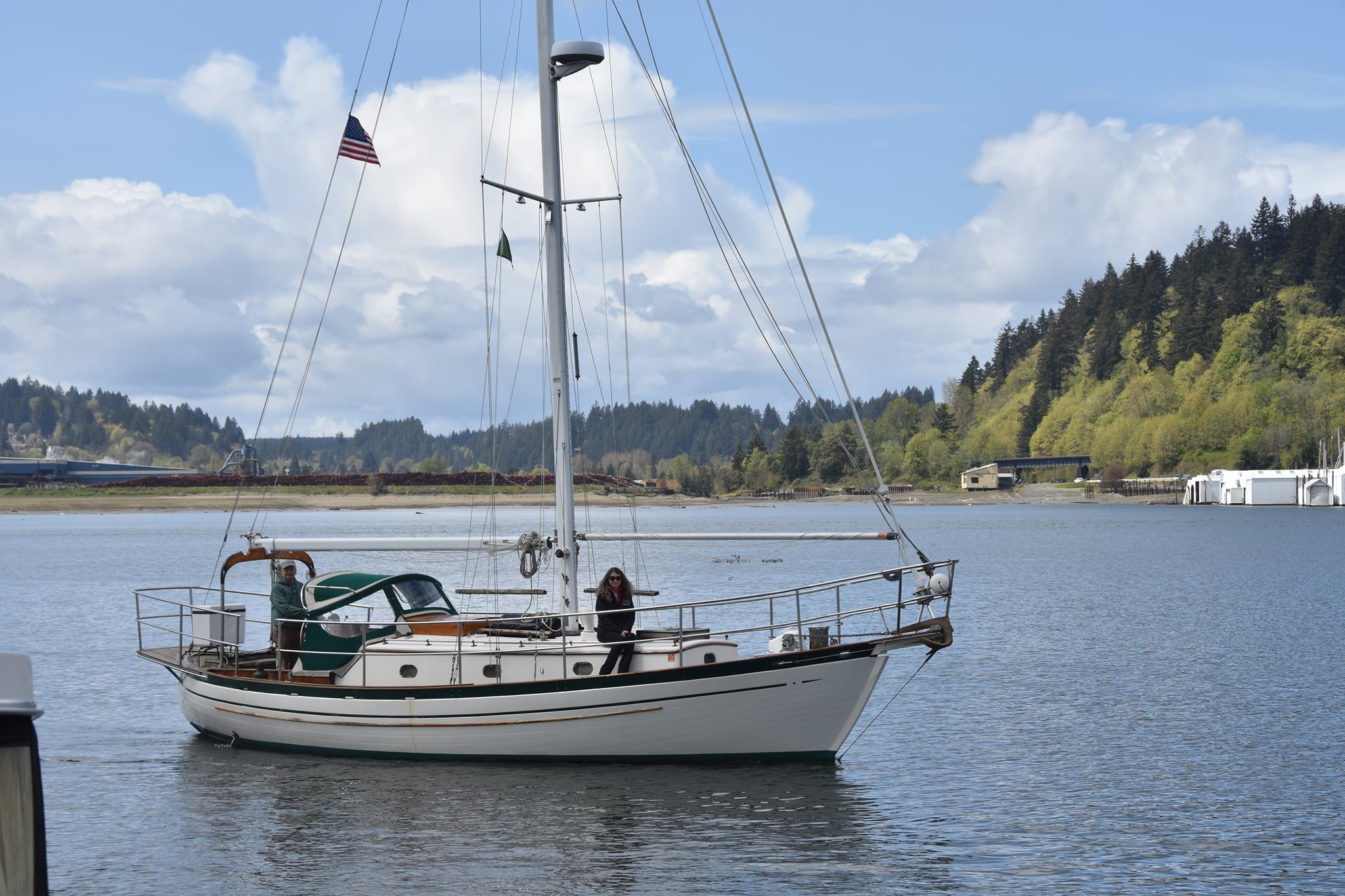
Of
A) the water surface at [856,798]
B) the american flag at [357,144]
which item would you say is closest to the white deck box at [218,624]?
the water surface at [856,798]

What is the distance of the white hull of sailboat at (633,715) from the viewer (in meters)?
20.4

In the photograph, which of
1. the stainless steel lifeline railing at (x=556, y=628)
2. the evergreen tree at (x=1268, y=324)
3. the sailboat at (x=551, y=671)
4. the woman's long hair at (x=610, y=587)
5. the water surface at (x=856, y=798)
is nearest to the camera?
the water surface at (x=856, y=798)

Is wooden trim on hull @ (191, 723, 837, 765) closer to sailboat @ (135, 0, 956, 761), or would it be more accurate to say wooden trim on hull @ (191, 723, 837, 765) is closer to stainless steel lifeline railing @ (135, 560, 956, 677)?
sailboat @ (135, 0, 956, 761)

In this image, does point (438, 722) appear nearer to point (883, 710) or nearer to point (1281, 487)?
point (883, 710)

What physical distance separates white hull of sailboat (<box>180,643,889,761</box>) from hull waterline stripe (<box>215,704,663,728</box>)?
0.8 inches

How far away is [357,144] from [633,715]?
12.9 meters

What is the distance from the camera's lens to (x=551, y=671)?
21.3m

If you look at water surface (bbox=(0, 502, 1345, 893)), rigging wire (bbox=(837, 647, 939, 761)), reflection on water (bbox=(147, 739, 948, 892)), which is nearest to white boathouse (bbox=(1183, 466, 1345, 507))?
water surface (bbox=(0, 502, 1345, 893))

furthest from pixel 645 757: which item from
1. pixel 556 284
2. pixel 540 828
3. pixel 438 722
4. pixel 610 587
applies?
pixel 556 284

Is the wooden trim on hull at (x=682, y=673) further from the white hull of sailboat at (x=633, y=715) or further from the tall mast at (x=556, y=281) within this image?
the tall mast at (x=556, y=281)

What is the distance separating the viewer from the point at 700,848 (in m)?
17.5

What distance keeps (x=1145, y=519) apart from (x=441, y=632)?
130340mm

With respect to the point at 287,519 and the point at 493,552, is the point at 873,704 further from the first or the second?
the point at 287,519

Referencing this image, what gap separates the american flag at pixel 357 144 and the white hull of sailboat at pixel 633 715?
10.5 m
